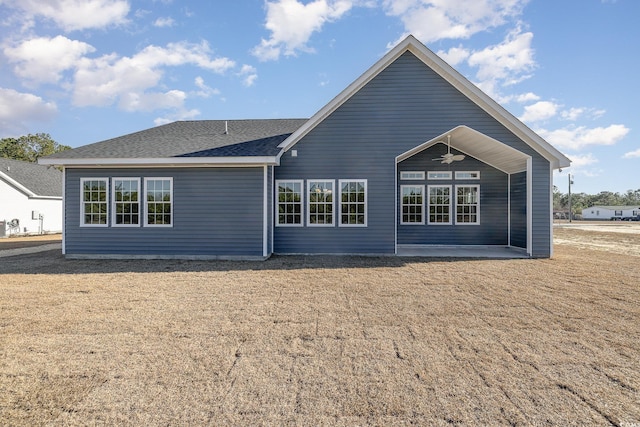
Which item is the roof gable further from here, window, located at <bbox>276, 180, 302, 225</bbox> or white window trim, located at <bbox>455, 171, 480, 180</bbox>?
white window trim, located at <bbox>455, 171, 480, 180</bbox>

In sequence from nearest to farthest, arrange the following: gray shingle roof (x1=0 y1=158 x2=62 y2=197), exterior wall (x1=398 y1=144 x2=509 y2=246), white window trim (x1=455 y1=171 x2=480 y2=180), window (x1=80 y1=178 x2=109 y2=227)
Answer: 1. window (x1=80 y1=178 x2=109 y2=227)
2. exterior wall (x1=398 y1=144 x2=509 y2=246)
3. white window trim (x1=455 y1=171 x2=480 y2=180)
4. gray shingle roof (x1=0 y1=158 x2=62 y2=197)

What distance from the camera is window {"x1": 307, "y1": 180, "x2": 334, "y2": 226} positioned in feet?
37.0

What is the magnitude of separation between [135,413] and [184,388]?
0.46 meters

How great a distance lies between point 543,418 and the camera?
Result: 2730 millimetres

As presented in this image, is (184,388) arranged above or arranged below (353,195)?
below

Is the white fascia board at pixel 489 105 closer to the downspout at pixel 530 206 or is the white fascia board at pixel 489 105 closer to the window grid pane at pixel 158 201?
the downspout at pixel 530 206

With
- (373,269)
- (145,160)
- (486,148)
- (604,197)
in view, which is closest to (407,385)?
(373,269)

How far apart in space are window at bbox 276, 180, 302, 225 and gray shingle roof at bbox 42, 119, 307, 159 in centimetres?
148

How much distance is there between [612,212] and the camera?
226 feet

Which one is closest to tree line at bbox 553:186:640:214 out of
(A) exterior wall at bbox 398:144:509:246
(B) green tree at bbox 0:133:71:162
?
(A) exterior wall at bbox 398:144:509:246

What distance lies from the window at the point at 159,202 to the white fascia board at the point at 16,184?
61.1ft

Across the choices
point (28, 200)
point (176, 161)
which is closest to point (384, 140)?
point (176, 161)

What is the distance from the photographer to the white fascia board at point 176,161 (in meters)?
10.1

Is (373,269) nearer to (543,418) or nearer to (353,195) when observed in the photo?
(353,195)
